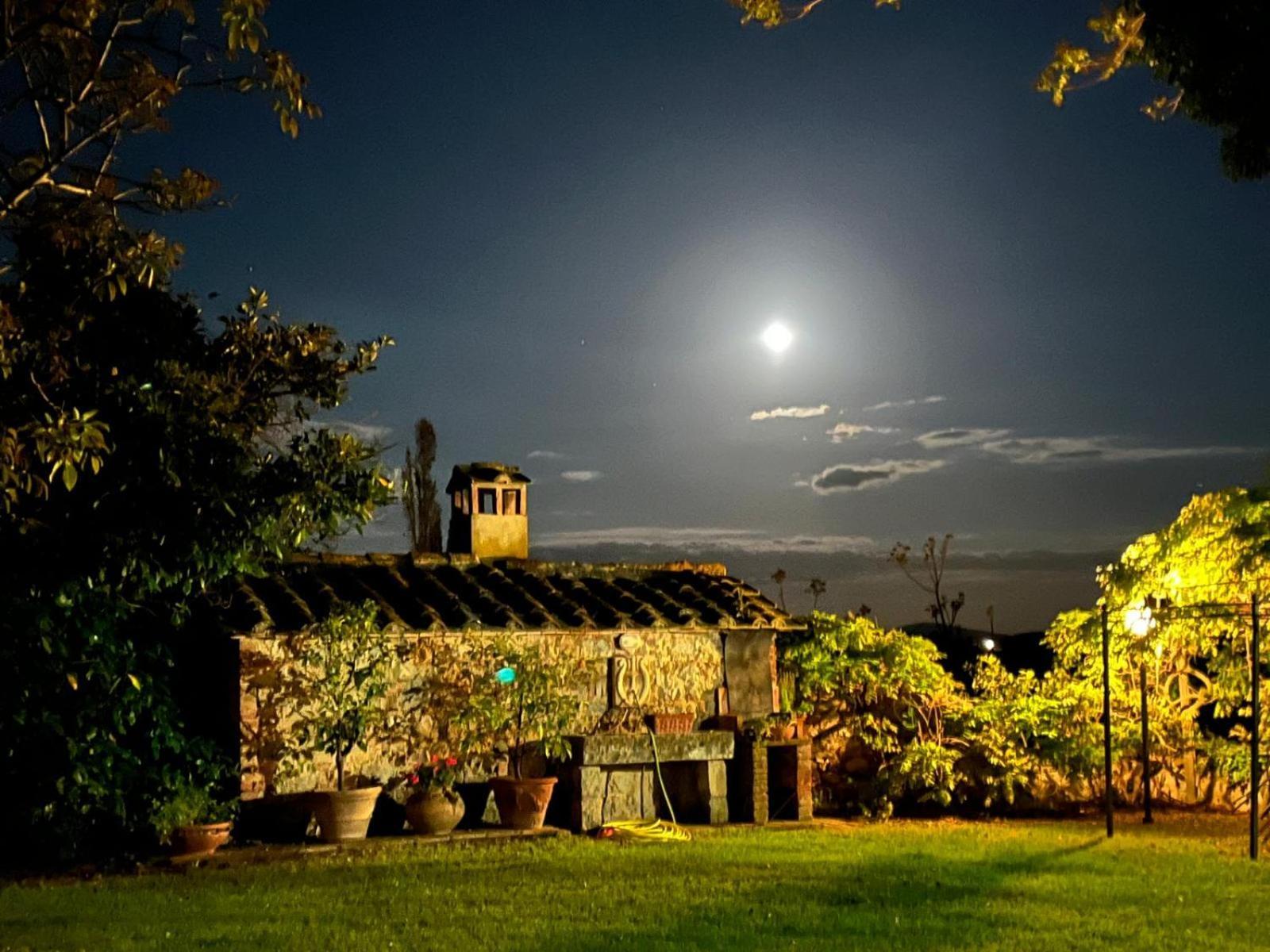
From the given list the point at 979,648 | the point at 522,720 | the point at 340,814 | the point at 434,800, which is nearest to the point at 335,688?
the point at 340,814

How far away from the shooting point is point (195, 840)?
1241 cm

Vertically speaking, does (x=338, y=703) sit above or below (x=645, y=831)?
above

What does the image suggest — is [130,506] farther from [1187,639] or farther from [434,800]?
[1187,639]

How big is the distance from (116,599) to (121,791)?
6.28ft

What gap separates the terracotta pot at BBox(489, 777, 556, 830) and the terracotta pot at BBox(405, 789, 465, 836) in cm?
55

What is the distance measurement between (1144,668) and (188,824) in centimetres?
1018

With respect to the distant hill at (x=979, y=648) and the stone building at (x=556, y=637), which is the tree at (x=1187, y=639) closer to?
the stone building at (x=556, y=637)

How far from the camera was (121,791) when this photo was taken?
1234 centimetres

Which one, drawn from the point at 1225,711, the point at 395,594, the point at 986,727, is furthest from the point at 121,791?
the point at 1225,711

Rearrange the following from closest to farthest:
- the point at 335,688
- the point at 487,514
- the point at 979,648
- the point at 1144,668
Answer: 1. the point at 335,688
2. the point at 1144,668
3. the point at 487,514
4. the point at 979,648

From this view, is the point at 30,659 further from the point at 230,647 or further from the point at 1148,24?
the point at 1148,24

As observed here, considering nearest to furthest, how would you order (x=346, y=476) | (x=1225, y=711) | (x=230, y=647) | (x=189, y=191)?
(x=189, y=191) < (x=346, y=476) < (x=230, y=647) < (x=1225, y=711)

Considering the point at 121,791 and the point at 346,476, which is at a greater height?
the point at 346,476

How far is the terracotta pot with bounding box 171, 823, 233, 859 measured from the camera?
40.6 feet
